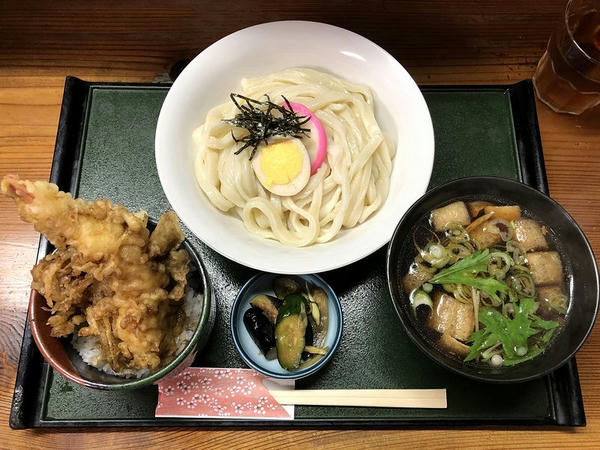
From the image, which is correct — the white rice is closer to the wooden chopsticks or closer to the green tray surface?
the green tray surface

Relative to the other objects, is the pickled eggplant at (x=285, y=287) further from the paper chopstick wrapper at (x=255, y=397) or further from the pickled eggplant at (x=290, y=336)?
the paper chopstick wrapper at (x=255, y=397)

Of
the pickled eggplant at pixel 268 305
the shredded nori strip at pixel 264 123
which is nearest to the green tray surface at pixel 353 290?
the pickled eggplant at pixel 268 305

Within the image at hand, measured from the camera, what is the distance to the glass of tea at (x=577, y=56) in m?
2.34

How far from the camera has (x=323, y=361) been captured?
1.96 m

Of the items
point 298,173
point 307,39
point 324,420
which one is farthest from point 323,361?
point 307,39

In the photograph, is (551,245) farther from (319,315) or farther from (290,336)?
(290,336)

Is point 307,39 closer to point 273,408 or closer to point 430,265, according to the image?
point 430,265

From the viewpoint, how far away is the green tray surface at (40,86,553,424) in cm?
203

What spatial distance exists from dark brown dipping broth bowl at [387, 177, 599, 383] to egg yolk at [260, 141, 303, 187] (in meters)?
0.54

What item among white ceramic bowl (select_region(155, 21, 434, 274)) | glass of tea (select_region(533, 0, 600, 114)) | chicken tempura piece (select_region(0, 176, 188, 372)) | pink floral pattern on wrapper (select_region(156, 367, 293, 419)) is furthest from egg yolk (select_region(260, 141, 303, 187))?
glass of tea (select_region(533, 0, 600, 114))

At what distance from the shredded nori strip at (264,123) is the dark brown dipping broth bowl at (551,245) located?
2.10ft

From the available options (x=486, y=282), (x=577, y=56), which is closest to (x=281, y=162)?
(x=486, y=282)

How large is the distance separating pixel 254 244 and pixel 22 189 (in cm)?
88

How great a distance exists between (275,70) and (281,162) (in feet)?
1.80
